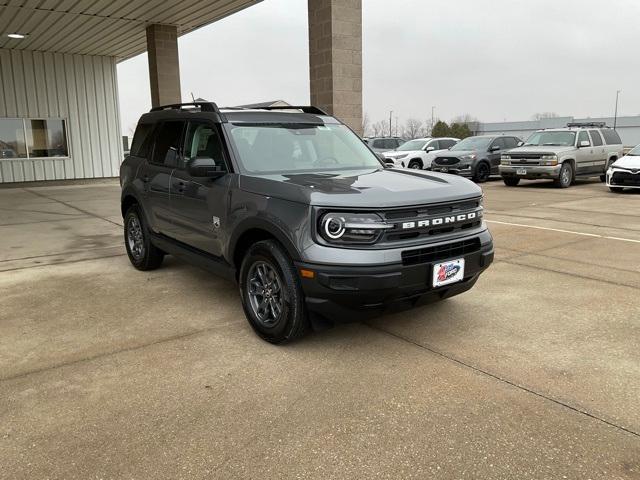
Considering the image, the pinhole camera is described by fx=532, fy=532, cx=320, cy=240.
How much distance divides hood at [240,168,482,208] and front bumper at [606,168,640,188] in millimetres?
11888

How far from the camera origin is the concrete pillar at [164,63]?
1515 centimetres

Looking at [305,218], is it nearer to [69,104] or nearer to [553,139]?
[553,139]

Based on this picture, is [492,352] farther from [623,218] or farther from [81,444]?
[623,218]

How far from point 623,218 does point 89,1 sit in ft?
41.2

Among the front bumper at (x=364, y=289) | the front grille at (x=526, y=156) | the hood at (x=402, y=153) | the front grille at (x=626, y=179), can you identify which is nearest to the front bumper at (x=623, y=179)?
the front grille at (x=626, y=179)

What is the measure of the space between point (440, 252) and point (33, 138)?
64.6 ft

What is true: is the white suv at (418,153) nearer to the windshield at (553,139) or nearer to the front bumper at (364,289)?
the windshield at (553,139)

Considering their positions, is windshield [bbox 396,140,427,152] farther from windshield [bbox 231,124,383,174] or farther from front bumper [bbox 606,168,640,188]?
windshield [bbox 231,124,383,174]

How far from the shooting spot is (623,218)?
10.0 meters

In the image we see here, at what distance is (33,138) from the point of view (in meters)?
19.5

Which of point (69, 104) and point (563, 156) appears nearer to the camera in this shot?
point (563, 156)

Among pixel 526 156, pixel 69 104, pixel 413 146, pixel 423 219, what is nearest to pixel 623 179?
pixel 526 156

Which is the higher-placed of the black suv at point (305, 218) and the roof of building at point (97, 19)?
the roof of building at point (97, 19)

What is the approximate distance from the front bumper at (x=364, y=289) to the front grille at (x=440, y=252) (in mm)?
35
